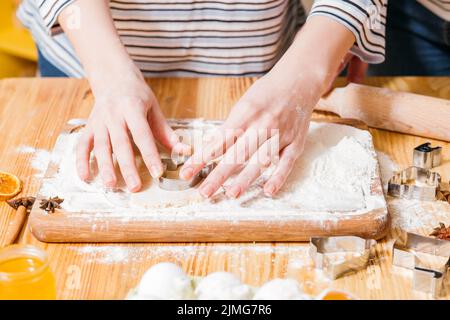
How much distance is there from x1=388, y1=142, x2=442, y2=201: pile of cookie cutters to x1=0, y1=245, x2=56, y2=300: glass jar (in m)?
0.66

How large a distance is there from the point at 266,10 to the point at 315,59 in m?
0.33

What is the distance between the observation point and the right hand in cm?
130

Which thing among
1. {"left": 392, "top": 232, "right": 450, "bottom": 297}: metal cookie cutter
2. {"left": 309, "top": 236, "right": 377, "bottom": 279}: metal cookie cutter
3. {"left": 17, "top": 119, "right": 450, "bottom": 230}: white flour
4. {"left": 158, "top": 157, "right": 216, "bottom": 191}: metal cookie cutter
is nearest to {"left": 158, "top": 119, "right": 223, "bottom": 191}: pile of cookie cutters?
{"left": 158, "top": 157, "right": 216, "bottom": 191}: metal cookie cutter

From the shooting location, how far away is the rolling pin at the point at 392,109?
1530 millimetres

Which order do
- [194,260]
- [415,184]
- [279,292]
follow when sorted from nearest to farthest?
1. [279,292]
2. [194,260]
3. [415,184]

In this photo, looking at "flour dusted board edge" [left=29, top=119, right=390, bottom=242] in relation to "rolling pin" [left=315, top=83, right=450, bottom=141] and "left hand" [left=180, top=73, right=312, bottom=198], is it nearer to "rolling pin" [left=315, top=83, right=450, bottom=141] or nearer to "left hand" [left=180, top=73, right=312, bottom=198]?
"left hand" [left=180, top=73, right=312, bottom=198]

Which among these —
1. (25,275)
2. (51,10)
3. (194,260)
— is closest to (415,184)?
(194,260)

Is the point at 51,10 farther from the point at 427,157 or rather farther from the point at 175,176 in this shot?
the point at 427,157

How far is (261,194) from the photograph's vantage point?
4.18ft

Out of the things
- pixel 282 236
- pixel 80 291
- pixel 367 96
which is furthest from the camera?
pixel 367 96

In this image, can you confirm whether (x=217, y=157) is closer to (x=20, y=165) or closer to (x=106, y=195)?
(x=106, y=195)

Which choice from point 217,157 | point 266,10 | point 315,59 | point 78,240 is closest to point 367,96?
point 315,59

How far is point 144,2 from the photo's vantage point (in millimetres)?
1689

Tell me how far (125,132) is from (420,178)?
0.58 metres
